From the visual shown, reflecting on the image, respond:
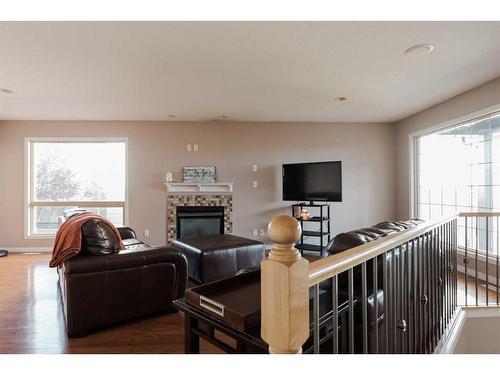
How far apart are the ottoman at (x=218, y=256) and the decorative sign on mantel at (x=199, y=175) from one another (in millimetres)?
1808

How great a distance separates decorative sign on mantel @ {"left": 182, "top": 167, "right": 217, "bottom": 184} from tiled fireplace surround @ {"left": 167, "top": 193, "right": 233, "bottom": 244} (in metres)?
0.26

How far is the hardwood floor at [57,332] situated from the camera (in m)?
2.04

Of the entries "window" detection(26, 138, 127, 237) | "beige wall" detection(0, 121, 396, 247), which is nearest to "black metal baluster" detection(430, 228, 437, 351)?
"beige wall" detection(0, 121, 396, 247)

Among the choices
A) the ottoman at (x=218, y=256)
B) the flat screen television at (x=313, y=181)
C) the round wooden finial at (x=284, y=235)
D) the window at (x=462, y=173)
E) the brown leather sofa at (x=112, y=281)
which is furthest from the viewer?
the flat screen television at (x=313, y=181)

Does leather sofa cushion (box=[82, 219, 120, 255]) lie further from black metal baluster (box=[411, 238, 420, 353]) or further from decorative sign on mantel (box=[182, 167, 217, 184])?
decorative sign on mantel (box=[182, 167, 217, 184])

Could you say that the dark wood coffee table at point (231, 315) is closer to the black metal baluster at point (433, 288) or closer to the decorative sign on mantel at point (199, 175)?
the black metal baluster at point (433, 288)

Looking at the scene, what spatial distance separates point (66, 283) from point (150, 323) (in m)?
0.75

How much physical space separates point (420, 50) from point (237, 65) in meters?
1.65

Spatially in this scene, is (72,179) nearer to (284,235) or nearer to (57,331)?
(57,331)

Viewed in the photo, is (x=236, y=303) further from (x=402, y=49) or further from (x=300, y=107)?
(x=300, y=107)

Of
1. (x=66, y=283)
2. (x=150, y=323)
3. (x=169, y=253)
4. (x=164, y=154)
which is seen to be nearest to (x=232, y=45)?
(x=169, y=253)

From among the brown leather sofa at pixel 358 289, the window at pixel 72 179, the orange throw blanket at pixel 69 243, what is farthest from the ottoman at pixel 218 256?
the window at pixel 72 179

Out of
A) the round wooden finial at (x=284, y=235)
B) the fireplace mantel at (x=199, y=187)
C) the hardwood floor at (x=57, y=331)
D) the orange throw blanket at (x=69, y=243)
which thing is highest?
the fireplace mantel at (x=199, y=187)

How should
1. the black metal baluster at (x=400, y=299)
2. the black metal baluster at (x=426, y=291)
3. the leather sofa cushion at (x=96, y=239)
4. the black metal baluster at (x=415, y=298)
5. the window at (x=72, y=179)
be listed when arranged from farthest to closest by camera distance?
the window at (x=72, y=179) → the leather sofa cushion at (x=96, y=239) → the black metal baluster at (x=426, y=291) → the black metal baluster at (x=415, y=298) → the black metal baluster at (x=400, y=299)
